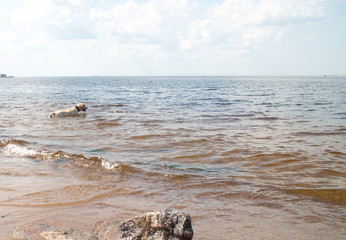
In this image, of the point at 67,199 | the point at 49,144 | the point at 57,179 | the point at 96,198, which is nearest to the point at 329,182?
the point at 96,198

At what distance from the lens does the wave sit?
799cm

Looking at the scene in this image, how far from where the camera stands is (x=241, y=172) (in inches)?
291

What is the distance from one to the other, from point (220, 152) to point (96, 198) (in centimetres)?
461

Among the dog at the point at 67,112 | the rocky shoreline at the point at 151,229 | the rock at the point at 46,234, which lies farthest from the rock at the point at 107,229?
the dog at the point at 67,112

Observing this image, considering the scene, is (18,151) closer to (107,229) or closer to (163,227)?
(107,229)

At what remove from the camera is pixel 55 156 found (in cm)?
880

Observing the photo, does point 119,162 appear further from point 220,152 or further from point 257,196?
point 257,196

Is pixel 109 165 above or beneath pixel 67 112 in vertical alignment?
beneath

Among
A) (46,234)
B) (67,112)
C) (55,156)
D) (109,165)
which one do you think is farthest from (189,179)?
(67,112)

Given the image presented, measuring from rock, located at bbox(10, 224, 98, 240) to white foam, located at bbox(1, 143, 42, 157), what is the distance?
17.1ft

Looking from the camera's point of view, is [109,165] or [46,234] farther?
[109,165]

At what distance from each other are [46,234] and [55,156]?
16.7 ft

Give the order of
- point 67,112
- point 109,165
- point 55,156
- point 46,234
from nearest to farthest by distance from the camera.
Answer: point 46,234 → point 109,165 → point 55,156 → point 67,112

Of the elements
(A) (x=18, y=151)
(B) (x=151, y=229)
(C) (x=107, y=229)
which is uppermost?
(B) (x=151, y=229)
